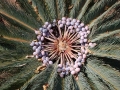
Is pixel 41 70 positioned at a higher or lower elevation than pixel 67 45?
lower

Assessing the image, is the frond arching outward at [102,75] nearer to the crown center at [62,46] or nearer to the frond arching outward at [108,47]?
the frond arching outward at [108,47]

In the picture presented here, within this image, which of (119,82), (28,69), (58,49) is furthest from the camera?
(58,49)

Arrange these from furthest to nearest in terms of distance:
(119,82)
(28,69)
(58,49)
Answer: (58,49) < (28,69) < (119,82)

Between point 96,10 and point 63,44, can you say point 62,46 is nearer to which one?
point 63,44

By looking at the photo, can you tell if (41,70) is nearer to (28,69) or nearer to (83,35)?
(28,69)

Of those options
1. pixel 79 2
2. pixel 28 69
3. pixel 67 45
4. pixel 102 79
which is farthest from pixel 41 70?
pixel 79 2

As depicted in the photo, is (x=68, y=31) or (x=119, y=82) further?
(x=68, y=31)

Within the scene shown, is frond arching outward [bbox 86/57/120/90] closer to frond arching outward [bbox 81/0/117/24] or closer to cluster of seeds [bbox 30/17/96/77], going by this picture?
cluster of seeds [bbox 30/17/96/77]

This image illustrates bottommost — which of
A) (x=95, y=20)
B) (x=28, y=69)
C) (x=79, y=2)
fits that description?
(x=28, y=69)
